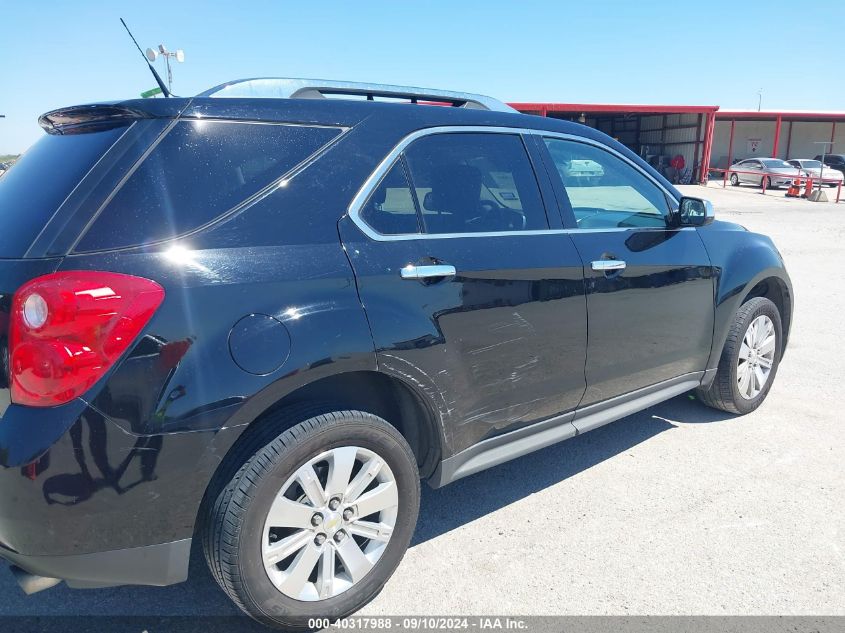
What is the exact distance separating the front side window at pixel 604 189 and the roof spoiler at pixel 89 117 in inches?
75.3

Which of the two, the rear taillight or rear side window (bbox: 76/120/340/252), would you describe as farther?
rear side window (bbox: 76/120/340/252)

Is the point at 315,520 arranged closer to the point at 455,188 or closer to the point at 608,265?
the point at 455,188

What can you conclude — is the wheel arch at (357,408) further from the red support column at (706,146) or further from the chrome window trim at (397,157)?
the red support column at (706,146)

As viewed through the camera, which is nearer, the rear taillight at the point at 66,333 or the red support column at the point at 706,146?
the rear taillight at the point at 66,333

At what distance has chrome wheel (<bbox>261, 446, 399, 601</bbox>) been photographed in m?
2.23

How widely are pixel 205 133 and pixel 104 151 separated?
1.07 ft

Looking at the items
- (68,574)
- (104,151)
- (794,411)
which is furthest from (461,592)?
(794,411)

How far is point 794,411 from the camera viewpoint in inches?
175

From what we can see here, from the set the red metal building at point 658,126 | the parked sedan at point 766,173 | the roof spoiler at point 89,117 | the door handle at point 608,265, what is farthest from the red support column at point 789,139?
the roof spoiler at point 89,117

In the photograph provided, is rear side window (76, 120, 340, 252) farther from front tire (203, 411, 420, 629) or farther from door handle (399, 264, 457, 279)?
front tire (203, 411, 420, 629)

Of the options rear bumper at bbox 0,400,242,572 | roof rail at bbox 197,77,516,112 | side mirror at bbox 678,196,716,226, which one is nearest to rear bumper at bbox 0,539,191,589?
rear bumper at bbox 0,400,242,572

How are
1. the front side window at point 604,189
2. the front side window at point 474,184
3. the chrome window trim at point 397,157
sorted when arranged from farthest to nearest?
the front side window at point 604,189 → the front side window at point 474,184 → the chrome window trim at point 397,157

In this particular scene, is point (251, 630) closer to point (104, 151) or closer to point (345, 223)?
point (345, 223)

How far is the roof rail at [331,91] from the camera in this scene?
2471mm
